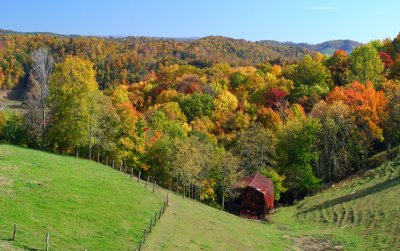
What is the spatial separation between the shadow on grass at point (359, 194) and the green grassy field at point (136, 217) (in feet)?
0.61

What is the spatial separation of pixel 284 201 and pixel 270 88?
43319 mm

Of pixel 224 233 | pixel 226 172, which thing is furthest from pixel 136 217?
pixel 226 172

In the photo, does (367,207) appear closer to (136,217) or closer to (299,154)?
(299,154)

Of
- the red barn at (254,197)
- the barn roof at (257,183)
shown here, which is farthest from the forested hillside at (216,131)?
the red barn at (254,197)

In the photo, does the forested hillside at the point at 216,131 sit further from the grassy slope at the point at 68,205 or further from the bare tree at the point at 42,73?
the grassy slope at the point at 68,205

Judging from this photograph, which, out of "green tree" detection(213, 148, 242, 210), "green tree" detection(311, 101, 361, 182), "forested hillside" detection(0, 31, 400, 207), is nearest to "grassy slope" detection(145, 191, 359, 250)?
"green tree" detection(213, 148, 242, 210)

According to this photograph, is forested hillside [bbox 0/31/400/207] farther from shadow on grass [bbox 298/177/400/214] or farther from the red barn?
shadow on grass [bbox 298/177/400/214]


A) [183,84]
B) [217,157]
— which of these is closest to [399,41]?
[183,84]

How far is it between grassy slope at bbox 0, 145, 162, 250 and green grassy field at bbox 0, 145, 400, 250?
0.07 meters

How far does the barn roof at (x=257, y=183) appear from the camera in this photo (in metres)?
60.1

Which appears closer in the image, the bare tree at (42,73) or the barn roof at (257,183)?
the barn roof at (257,183)

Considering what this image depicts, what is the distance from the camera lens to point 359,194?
185 feet

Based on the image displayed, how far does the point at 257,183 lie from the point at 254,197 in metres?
2.52

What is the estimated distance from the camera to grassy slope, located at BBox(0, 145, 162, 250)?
28406mm
